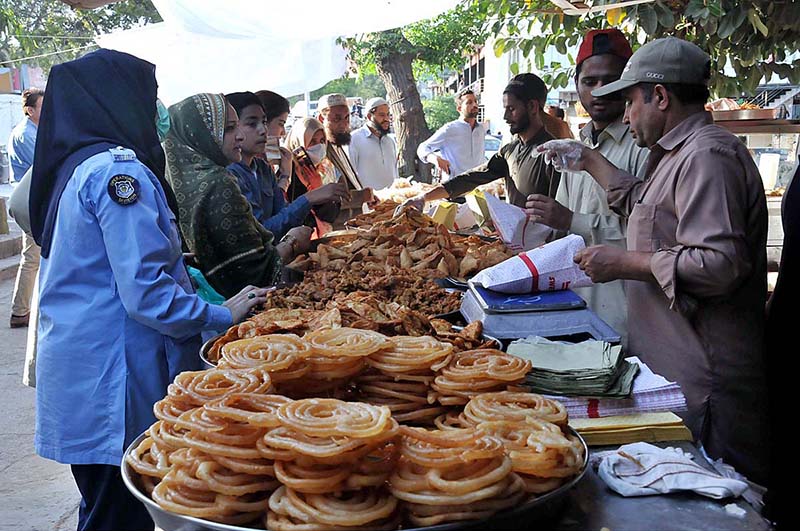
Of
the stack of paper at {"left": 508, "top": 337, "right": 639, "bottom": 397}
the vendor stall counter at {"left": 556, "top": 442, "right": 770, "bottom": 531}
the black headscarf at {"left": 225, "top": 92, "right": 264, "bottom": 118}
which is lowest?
the vendor stall counter at {"left": 556, "top": 442, "right": 770, "bottom": 531}

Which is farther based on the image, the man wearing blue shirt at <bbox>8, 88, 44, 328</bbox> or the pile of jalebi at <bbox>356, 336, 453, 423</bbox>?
the man wearing blue shirt at <bbox>8, 88, 44, 328</bbox>

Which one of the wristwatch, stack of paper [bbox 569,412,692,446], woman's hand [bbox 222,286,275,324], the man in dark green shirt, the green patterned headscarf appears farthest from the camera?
the man in dark green shirt

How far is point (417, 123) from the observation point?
1410cm

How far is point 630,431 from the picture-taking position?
67.7 inches

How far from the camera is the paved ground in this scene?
3.72 m

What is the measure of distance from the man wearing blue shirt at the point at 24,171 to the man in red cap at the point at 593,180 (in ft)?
18.3

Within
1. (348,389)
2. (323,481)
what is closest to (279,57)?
(348,389)

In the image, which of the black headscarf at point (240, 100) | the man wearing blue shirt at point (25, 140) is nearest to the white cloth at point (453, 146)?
the man wearing blue shirt at point (25, 140)

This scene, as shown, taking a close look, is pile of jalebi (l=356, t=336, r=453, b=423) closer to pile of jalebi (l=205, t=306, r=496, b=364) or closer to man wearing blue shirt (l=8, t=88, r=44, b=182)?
pile of jalebi (l=205, t=306, r=496, b=364)

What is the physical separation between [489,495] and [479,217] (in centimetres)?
411

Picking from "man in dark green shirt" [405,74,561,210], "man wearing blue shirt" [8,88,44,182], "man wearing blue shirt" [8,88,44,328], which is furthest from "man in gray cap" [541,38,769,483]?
"man wearing blue shirt" [8,88,44,182]

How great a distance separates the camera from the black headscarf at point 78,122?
2.49 metres

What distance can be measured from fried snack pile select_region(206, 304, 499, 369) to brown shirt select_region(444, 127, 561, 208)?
8.31ft

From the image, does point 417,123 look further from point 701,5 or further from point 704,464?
point 704,464
